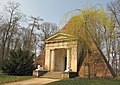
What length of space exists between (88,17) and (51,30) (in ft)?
99.7

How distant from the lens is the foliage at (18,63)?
2530 cm

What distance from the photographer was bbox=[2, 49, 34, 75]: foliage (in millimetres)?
25297

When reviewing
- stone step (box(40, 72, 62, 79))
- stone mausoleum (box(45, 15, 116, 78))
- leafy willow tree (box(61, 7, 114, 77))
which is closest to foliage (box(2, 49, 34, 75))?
stone step (box(40, 72, 62, 79))

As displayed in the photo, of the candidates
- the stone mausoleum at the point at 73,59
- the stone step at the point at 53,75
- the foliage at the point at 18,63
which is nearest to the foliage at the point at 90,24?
the stone mausoleum at the point at 73,59

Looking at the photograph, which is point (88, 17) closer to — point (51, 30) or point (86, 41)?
point (86, 41)

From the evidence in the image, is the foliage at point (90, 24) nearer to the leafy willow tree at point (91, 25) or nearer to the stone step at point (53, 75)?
the leafy willow tree at point (91, 25)

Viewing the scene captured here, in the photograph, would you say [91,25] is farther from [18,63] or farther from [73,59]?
[18,63]

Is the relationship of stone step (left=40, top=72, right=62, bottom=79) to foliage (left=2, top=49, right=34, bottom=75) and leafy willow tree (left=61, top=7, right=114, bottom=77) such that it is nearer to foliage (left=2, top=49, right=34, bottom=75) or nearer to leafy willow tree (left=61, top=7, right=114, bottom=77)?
foliage (left=2, top=49, right=34, bottom=75)

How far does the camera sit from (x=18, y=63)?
25.3m

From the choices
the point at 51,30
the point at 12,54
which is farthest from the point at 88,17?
the point at 51,30

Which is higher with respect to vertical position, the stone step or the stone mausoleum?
the stone mausoleum

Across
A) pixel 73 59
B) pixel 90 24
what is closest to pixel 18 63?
pixel 73 59

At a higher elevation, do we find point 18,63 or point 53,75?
point 18,63

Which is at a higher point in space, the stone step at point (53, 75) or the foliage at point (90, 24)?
the foliage at point (90, 24)
